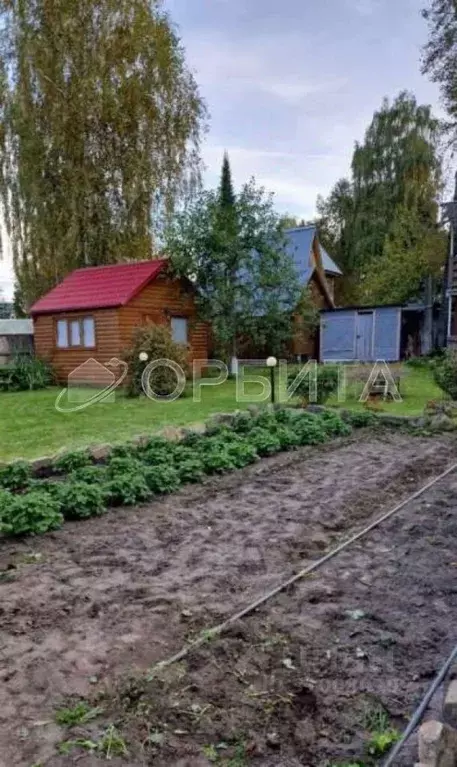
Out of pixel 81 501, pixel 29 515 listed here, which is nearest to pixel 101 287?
pixel 81 501

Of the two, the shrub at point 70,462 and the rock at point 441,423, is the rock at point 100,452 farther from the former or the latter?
the rock at point 441,423

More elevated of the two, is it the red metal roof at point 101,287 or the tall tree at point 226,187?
the tall tree at point 226,187

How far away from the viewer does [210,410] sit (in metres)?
9.61

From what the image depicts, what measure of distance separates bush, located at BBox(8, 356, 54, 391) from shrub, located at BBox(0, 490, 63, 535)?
1127 cm

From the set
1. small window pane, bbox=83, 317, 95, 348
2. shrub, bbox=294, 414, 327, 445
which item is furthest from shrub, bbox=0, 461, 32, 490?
small window pane, bbox=83, 317, 95, 348

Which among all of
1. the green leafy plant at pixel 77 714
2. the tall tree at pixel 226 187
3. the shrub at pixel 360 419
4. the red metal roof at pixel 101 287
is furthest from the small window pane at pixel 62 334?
the green leafy plant at pixel 77 714

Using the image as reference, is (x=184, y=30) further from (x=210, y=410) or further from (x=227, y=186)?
(x=210, y=410)

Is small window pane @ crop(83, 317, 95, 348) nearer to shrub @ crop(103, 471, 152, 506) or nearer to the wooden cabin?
the wooden cabin

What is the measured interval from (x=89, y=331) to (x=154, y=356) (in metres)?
3.13

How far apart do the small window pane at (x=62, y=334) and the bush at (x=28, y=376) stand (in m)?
0.81

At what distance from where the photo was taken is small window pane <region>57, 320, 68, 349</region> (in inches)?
597

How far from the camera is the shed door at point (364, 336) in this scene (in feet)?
60.9

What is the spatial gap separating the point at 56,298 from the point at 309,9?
30.3 ft

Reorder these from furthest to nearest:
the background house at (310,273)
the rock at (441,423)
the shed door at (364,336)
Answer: the background house at (310,273), the shed door at (364,336), the rock at (441,423)
